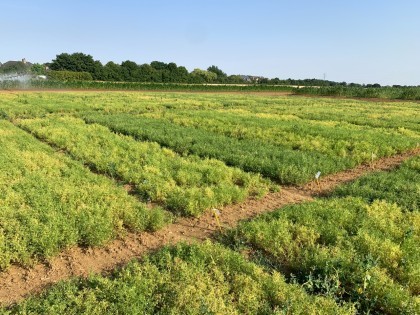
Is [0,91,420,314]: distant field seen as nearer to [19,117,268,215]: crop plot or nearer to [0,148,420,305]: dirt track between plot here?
[19,117,268,215]: crop plot

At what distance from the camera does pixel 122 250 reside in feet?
20.5

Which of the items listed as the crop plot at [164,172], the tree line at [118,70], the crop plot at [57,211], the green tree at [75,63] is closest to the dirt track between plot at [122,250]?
the crop plot at [57,211]

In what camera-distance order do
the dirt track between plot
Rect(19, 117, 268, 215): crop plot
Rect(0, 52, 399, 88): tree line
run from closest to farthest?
the dirt track between plot
Rect(19, 117, 268, 215): crop plot
Rect(0, 52, 399, 88): tree line

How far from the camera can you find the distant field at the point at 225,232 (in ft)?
15.4

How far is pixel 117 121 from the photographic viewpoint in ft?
66.1

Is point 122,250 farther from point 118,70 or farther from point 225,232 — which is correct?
point 118,70

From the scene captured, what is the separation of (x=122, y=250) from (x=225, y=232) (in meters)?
1.93

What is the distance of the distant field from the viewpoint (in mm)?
4688

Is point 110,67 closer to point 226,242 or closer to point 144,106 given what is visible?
point 144,106

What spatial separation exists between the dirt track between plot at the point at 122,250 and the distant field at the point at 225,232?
0.64 feet

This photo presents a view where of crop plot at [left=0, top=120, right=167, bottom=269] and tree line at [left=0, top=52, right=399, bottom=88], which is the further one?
tree line at [left=0, top=52, right=399, bottom=88]

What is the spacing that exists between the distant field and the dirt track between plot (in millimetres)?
196

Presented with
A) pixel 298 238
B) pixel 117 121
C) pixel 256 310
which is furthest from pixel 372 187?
pixel 117 121

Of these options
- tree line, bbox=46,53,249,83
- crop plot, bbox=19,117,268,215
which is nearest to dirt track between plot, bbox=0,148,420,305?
crop plot, bbox=19,117,268,215
